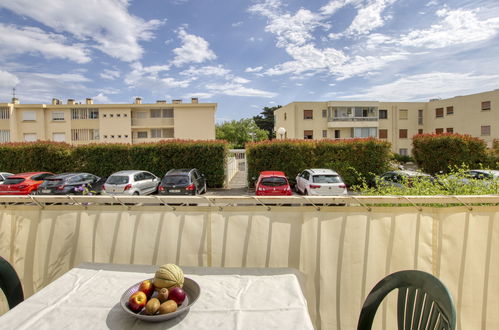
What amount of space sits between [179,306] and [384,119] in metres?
45.3

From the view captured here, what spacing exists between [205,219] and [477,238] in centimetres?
259

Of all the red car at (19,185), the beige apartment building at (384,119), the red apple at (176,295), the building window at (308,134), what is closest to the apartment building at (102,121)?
the beige apartment building at (384,119)

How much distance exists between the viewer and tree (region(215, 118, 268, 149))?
58.4m

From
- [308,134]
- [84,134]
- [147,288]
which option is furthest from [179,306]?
[84,134]

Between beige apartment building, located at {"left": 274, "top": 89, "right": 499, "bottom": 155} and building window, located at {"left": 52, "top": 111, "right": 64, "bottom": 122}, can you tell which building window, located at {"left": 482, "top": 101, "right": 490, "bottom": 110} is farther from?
building window, located at {"left": 52, "top": 111, "right": 64, "bottom": 122}

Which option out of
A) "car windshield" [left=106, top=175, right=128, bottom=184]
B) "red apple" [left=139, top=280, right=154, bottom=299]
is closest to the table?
"red apple" [left=139, top=280, right=154, bottom=299]

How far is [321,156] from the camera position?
18.9 meters

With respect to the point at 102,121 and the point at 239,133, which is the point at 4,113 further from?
the point at 239,133

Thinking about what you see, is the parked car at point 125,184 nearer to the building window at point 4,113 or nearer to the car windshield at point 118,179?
the car windshield at point 118,179

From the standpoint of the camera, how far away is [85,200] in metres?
3.01

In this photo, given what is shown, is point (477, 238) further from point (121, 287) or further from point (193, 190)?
point (193, 190)

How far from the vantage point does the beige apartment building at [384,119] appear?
38000mm

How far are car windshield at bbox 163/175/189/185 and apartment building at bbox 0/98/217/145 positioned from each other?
23045 mm

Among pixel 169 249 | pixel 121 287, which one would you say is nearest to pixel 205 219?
pixel 169 249
